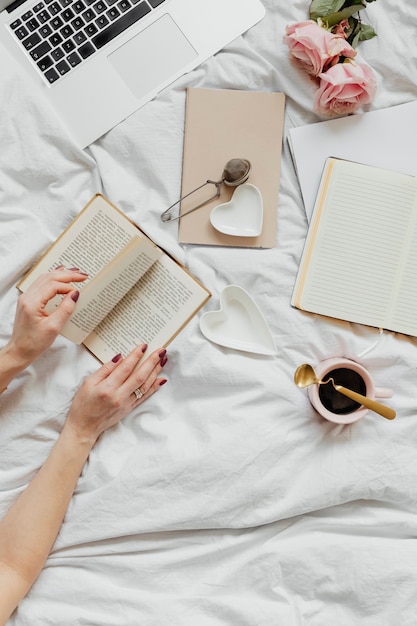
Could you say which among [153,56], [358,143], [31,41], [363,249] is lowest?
[363,249]

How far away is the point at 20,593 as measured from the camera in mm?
822

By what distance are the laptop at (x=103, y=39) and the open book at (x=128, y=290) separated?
17 cm

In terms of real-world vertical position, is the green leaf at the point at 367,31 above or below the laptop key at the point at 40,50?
below

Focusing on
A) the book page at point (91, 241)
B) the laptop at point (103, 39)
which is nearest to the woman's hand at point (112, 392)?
the book page at point (91, 241)

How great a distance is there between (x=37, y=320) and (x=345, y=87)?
1.83ft

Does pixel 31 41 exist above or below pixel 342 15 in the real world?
above

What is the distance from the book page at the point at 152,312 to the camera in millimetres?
889

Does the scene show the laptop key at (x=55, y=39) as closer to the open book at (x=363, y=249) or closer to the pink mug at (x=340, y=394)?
the open book at (x=363, y=249)

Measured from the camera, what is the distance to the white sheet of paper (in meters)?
0.89

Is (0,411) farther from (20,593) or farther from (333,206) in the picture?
(333,206)

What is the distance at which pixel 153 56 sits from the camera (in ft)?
2.88

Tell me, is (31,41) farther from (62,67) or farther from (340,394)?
(340,394)

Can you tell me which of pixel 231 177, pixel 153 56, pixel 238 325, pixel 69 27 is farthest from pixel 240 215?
pixel 69 27

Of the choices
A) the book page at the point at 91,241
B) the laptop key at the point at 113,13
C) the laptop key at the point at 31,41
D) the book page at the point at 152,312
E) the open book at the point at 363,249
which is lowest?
the open book at the point at 363,249
